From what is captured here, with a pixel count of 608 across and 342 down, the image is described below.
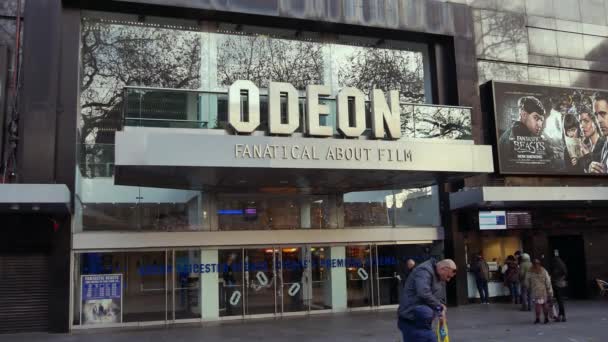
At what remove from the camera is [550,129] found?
62.2 ft

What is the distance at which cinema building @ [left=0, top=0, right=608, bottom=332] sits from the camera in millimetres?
12711

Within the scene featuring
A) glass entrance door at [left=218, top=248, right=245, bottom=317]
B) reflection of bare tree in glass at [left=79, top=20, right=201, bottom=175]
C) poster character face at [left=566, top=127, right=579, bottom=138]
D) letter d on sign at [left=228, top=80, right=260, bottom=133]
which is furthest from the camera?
→ poster character face at [left=566, top=127, right=579, bottom=138]

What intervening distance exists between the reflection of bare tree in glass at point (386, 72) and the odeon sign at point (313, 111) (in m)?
4.61

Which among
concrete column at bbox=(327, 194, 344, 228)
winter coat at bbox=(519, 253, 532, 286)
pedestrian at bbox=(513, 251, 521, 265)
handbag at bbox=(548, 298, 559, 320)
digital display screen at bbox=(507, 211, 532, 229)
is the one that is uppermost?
concrete column at bbox=(327, 194, 344, 228)

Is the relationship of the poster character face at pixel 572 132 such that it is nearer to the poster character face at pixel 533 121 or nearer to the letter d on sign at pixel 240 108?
the poster character face at pixel 533 121

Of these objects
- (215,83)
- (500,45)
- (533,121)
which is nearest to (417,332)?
(215,83)

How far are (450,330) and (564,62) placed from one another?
38.4 ft

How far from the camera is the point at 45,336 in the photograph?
13.5m

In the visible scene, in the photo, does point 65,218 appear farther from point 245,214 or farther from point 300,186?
point 300,186

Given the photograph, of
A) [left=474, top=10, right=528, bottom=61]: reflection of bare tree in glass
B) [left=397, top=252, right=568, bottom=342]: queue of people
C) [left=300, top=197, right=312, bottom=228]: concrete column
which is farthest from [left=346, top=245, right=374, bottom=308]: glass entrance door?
[left=474, top=10, right=528, bottom=61]: reflection of bare tree in glass

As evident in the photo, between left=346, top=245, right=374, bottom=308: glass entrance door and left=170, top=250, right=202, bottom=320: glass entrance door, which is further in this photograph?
left=346, top=245, right=374, bottom=308: glass entrance door

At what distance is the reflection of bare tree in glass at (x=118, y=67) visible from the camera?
15547 mm

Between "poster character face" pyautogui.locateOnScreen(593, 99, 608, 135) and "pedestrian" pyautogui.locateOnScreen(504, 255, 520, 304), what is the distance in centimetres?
596

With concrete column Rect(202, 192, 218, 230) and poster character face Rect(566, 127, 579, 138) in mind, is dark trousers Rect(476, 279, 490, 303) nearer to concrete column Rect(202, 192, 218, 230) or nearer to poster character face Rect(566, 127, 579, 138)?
poster character face Rect(566, 127, 579, 138)
